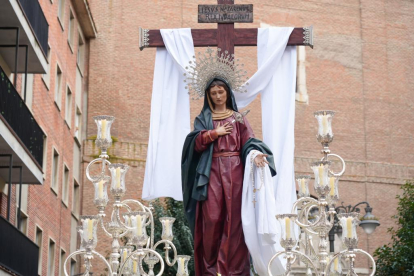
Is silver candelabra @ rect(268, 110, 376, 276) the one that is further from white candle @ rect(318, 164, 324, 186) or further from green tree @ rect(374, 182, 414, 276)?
green tree @ rect(374, 182, 414, 276)

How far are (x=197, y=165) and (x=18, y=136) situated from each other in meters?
11.8

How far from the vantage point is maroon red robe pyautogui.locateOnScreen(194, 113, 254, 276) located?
35.4 ft

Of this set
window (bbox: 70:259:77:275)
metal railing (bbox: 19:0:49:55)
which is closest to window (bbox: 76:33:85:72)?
window (bbox: 70:259:77:275)

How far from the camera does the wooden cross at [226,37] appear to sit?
12.8m

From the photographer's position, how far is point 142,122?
125 feet

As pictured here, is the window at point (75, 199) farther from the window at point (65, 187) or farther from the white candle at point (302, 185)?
the white candle at point (302, 185)

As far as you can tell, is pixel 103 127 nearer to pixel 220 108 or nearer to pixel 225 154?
pixel 220 108

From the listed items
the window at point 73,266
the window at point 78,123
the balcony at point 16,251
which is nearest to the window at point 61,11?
the window at point 78,123

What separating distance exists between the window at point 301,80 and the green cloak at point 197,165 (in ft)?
95.1

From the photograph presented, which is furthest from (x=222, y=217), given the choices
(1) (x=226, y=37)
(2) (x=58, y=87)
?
(2) (x=58, y=87)

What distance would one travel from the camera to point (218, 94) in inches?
451

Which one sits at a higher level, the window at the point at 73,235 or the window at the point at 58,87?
the window at the point at 58,87

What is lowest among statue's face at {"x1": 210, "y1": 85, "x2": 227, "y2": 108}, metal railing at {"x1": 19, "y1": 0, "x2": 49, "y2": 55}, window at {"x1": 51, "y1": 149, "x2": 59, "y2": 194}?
statue's face at {"x1": 210, "y1": 85, "x2": 227, "y2": 108}

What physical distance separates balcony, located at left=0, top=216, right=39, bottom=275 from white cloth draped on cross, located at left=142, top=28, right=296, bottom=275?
8149 millimetres
